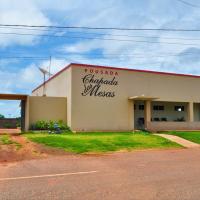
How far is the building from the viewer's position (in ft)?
98.4

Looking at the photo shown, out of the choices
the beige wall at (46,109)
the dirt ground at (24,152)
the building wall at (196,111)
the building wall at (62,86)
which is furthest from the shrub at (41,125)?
the building wall at (196,111)

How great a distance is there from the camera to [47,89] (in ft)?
127

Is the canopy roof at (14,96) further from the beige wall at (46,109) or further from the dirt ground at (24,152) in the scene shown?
the dirt ground at (24,152)

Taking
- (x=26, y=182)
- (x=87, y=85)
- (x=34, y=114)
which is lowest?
(x=26, y=182)

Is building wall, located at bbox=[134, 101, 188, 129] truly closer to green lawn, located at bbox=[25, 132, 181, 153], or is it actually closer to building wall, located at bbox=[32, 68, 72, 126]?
building wall, located at bbox=[32, 68, 72, 126]

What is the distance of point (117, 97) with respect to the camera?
31.6 meters

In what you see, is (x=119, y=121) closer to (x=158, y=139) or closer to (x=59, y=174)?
(x=158, y=139)

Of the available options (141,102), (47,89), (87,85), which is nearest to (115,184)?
(87,85)

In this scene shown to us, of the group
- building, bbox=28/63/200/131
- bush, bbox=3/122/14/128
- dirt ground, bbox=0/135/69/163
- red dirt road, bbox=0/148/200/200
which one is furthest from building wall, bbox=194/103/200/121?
bush, bbox=3/122/14/128

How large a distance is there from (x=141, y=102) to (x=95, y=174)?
80.5 ft

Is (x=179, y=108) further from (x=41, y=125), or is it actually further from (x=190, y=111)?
(x=41, y=125)

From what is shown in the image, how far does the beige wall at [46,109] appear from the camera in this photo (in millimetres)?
30283

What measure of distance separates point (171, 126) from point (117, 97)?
20.8ft

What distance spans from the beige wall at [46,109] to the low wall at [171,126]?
8268 millimetres
